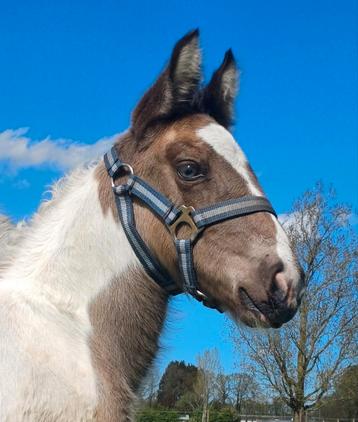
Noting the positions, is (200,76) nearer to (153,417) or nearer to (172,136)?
(172,136)

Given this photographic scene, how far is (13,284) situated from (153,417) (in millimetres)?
35058

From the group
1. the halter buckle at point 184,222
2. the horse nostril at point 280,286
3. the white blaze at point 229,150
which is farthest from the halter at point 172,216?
the horse nostril at point 280,286

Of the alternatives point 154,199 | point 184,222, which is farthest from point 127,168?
point 184,222

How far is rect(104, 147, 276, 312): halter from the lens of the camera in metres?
3.97

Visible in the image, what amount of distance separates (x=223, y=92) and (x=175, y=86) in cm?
59

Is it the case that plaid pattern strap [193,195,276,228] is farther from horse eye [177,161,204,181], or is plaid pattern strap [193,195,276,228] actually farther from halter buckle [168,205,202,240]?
horse eye [177,161,204,181]

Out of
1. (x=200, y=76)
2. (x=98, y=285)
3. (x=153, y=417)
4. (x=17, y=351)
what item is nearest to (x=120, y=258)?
(x=98, y=285)

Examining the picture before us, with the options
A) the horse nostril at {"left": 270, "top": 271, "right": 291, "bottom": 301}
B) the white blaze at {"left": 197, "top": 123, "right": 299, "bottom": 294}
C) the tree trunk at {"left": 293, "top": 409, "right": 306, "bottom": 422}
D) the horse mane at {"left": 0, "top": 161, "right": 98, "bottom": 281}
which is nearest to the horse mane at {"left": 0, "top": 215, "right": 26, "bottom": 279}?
the horse mane at {"left": 0, "top": 161, "right": 98, "bottom": 281}

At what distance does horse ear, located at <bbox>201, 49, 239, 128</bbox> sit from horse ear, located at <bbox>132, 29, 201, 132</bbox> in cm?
24

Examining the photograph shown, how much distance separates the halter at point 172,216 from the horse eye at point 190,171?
0.20 metres

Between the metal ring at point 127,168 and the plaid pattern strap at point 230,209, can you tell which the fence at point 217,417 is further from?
the plaid pattern strap at point 230,209

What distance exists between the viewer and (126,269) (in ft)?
13.6

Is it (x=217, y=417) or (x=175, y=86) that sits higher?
(x=217, y=417)

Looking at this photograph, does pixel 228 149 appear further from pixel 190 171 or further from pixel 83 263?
pixel 83 263
